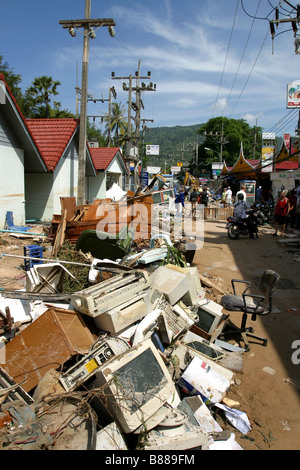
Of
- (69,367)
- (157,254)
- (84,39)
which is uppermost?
(84,39)

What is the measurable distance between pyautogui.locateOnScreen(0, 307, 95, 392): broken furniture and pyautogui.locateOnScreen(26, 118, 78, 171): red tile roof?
8253 millimetres

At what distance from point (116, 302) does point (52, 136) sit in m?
10.2

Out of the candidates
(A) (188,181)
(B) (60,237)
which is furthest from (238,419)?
(A) (188,181)

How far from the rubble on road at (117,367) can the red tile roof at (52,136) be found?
24.1 ft

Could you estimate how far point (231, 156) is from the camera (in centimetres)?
5603

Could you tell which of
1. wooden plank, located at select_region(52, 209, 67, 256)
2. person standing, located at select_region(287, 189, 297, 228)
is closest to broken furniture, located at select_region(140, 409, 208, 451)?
wooden plank, located at select_region(52, 209, 67, 256)

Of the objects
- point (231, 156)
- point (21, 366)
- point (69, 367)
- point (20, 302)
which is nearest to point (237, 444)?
point (69, 367)

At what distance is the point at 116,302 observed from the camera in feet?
11.8

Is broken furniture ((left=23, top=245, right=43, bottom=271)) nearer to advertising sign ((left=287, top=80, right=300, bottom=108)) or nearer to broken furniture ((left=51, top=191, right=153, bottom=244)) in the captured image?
broken furniture ((left=51, top=191, right=153, bottom=244))

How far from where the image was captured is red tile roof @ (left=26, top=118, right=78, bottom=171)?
11.0 m

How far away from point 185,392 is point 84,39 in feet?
41.1

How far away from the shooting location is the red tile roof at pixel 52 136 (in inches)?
432

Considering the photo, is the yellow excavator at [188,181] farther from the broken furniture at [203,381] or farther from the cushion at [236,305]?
the broken furniture at [203,381]
